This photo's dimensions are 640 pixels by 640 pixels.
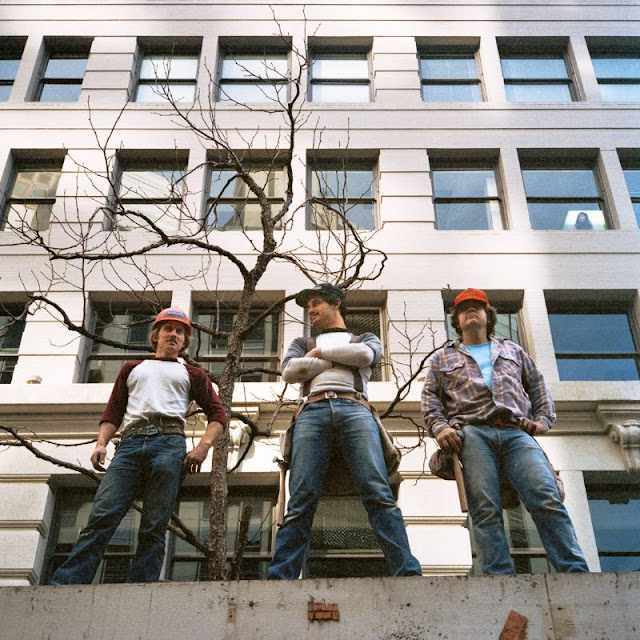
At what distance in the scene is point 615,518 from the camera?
9.83m

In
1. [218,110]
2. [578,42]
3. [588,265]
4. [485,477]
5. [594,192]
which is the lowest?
[485,477]

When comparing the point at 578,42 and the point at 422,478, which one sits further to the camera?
the point at 578,42

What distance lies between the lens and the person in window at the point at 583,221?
42.1ft

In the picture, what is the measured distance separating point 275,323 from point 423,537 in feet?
13.8

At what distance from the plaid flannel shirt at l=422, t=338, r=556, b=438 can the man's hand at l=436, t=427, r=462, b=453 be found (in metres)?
0.08

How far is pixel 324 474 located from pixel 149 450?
1.27 m

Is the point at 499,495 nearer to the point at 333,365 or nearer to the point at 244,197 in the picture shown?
the point at 333,365

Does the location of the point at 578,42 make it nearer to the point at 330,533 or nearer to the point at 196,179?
the point at 196,179

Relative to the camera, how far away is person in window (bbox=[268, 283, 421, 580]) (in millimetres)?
4828

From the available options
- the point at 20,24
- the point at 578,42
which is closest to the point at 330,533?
the point at 578,42

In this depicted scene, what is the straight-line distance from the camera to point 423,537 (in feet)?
30.4

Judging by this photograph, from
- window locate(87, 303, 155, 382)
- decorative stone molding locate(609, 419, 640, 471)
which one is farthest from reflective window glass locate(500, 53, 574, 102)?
window locate(87, 303, 155, 382)

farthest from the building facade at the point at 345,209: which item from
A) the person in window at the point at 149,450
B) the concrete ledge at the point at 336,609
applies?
the concrete ledge at the point at 336,609

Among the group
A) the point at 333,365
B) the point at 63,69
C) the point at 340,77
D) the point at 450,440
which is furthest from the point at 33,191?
the point at 450,440
